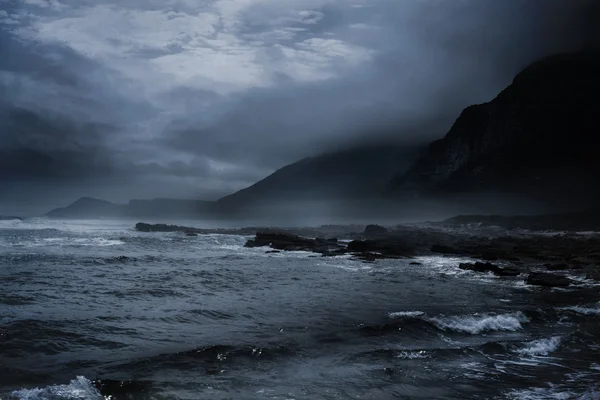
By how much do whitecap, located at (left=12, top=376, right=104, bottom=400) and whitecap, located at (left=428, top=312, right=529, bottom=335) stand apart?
10.0 metres

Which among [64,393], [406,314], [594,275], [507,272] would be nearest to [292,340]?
[406,314]

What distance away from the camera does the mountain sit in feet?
353

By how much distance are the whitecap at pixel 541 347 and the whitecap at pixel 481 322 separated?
1.80m

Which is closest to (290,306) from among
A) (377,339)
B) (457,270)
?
(377,339)

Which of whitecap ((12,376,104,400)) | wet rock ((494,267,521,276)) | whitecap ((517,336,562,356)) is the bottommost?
wet rock ((494,267,521,276))

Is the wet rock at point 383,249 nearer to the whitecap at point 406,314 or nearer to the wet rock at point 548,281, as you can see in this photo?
the wet rock at point 548,281

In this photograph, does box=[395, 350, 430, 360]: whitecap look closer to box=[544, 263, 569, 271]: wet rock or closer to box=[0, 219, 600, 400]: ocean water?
box=[0, 219, 600, 400]: ocean water

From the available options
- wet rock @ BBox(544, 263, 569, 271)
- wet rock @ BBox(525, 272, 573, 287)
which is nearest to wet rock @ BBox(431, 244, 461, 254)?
wet rock @ BBox(544, 263, 569, 271)

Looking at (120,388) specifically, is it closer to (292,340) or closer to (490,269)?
(292,340)

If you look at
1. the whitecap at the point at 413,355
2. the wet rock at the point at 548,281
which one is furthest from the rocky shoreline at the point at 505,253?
the whitecap at the point at 413,355

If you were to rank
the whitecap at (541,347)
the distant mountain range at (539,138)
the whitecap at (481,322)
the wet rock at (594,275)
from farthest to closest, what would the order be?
the distant mountain range at (539,138) < the wet rock at (594,275) < the whitecap at (481,322) < the whitecap at (541,347)

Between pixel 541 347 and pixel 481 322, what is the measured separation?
2.67m

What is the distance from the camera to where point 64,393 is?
790 cm

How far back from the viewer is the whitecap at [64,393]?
7707mm
